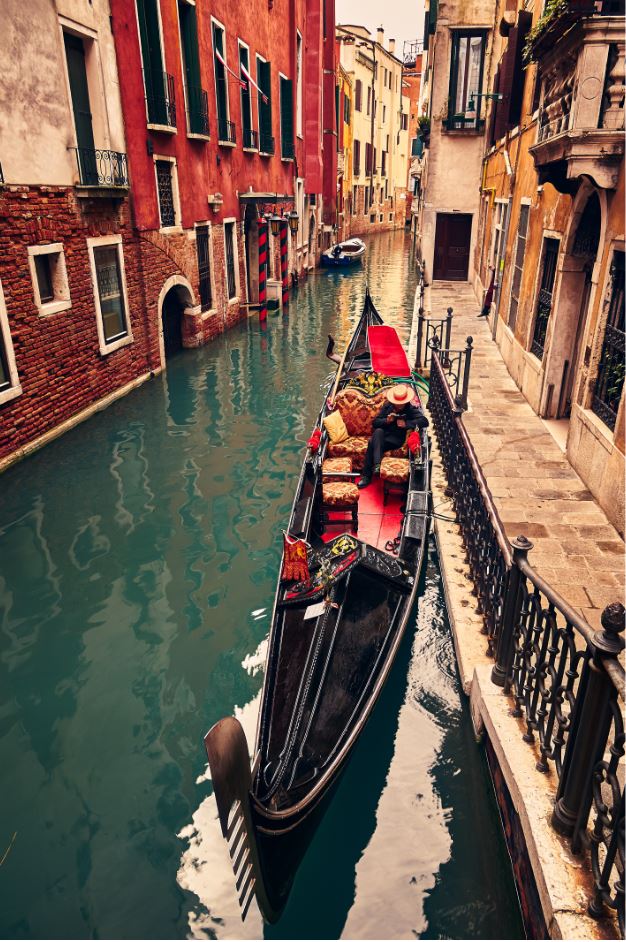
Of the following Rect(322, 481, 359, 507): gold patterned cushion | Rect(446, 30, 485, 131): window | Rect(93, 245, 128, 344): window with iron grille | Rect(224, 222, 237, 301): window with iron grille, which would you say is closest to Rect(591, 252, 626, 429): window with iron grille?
Rect(322, 481, 359, 507): gold patterned cushion

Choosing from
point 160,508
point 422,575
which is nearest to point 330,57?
point 160,508

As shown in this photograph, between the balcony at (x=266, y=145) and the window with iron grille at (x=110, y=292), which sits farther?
the balcony at (x=266, y=145)

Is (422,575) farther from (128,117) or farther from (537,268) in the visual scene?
(128,117)

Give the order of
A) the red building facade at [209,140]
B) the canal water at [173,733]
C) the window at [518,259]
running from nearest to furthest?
1. the canal water at [173,733]
2. the window at [518,259]
3. the red building facade at [209,140]

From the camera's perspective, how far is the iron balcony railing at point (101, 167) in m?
8.60

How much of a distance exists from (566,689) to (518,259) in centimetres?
892

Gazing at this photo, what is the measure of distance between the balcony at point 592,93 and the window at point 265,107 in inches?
509

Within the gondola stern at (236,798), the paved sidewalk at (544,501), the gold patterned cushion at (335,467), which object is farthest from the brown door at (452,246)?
the gondola stern at (236,798)

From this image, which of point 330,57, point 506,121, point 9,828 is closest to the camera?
point 9,828

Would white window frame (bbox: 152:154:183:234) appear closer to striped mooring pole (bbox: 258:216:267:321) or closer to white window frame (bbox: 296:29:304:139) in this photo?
striped mooring pole (bbox: 258:216:267:321)

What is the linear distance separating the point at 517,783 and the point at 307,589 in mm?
1735

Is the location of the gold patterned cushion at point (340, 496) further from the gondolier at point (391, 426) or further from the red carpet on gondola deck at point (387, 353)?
the red carpet on gondola deck at point (387, 353)

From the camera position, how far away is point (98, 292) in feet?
30.6

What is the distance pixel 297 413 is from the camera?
981cm
